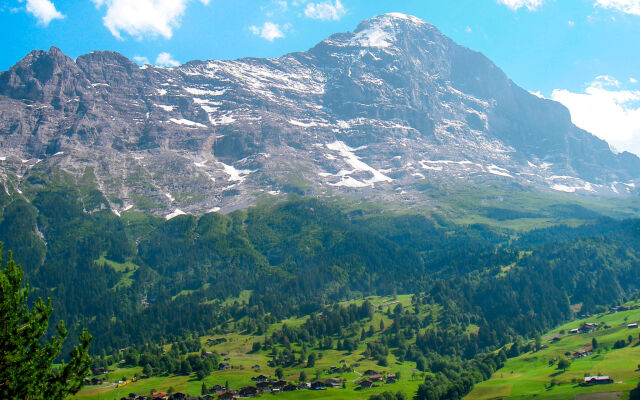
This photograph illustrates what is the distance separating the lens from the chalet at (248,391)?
140 metres

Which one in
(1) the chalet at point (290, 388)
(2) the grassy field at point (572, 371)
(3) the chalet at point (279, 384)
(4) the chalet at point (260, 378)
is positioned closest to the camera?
(2) the grassy field at point (572, 371)

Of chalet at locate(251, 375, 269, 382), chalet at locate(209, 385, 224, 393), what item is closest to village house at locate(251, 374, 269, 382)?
chalet at locate(251, 375, 269, 382)

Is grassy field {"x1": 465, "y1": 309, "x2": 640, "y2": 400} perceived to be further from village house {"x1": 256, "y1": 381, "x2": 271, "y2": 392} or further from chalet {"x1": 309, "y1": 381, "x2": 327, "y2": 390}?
village house {"x1": 256, "y1": 381, "x2": 271, "y2": 392}

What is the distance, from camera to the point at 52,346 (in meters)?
37.6

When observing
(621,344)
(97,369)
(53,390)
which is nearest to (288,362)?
(97,369)

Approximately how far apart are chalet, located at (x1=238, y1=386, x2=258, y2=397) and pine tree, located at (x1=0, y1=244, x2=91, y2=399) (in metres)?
109

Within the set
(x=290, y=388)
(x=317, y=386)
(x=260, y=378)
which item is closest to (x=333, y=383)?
(x=317, y=386)

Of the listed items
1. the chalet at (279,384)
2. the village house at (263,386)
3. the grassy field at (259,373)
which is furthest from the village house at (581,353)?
the village house at (263,386)

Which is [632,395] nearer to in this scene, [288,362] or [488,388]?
[488,388]

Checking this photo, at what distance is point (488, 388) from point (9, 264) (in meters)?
129

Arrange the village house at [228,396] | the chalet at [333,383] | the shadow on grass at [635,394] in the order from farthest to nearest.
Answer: the chalet at [333,383] → the village house at [228,396] → the shadow on grass at [635,394]

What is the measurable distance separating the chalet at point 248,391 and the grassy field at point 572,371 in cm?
5749

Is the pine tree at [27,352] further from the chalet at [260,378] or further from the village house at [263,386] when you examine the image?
the chalet at [260,378]

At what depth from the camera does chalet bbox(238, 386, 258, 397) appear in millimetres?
139500
